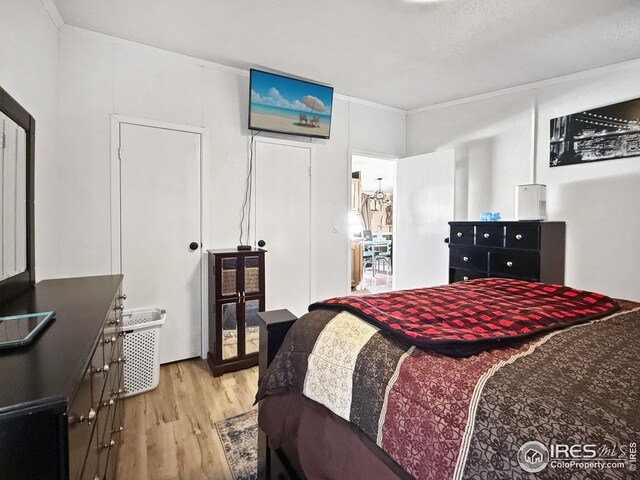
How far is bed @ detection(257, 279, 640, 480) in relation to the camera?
658 millimetres

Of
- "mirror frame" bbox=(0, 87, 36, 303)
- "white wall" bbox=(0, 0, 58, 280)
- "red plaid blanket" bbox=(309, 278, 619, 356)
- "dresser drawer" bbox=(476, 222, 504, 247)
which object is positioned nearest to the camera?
"red plaid blanket" bbox=(309, 278, 619, 356)

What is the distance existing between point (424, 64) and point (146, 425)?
353 cm

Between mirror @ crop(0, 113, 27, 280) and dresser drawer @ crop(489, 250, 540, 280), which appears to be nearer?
mirror @ crop(0, 113, 27, 280)

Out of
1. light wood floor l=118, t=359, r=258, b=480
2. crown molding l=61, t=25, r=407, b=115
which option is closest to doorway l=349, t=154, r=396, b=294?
crown molding l=61, t=25, r=407, b=115

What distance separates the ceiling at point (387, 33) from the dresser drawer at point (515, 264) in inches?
67.2

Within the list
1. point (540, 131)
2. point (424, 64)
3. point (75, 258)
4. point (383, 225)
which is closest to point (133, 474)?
point (75, 258)

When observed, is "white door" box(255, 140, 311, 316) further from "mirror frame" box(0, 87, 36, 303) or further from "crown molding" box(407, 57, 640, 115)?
"crown molding" box(407, 57, 640, 115)

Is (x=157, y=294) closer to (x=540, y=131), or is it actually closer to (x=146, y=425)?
(x=146, y=425)

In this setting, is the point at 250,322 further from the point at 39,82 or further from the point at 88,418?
the point at 39,82

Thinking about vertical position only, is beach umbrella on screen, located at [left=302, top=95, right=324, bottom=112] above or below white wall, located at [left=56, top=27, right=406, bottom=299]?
above

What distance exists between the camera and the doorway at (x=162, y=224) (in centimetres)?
263

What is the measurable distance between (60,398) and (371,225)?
9641 mm

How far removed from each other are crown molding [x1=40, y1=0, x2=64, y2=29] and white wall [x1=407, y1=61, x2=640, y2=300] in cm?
374

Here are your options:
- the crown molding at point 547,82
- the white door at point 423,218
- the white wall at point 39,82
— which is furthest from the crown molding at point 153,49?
the crown molding at point 547,82
